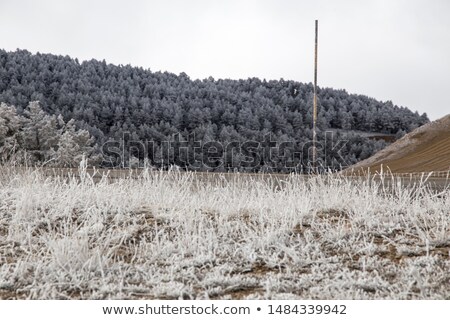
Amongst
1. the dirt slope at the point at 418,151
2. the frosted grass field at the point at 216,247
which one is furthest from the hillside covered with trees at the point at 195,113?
the frosted grass field at the point at 216,247

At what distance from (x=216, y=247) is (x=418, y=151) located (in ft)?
55.6

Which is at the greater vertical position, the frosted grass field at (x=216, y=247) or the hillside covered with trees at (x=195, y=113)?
the hillside covered with trees at (x=195, y=113)

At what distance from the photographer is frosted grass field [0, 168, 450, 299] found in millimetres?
4789

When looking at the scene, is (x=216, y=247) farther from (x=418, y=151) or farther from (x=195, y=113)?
(x=195, y=113)

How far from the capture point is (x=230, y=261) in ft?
18.2

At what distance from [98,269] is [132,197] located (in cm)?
265

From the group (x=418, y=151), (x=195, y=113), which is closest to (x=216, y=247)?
(x=418, y=151)

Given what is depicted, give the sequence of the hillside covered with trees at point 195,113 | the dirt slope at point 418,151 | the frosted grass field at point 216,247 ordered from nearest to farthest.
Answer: the frosted grass field at point 216,247, the dirt slope at point 418,151, the hillside covered with trees at point 195,113

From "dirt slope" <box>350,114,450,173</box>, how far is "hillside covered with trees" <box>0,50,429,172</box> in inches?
1948

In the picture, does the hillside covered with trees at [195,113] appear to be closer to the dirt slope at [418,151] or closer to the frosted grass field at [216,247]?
the dirt slope at [418,151]

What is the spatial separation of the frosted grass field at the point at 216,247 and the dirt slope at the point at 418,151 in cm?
1118

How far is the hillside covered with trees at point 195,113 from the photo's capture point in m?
84.9
